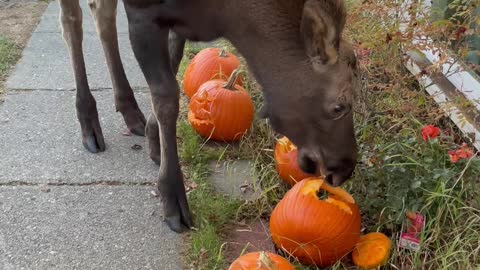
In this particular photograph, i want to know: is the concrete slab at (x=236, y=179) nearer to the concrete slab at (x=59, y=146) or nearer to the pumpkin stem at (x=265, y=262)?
the concrete slab at (x=59, y=146)

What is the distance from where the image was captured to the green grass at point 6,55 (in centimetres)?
591

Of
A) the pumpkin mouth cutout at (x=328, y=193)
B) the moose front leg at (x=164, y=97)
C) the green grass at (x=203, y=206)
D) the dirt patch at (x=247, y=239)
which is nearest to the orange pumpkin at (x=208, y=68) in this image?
the green grass at (x=203, y=206)

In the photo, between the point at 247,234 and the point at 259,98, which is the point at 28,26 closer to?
the point at 259,98

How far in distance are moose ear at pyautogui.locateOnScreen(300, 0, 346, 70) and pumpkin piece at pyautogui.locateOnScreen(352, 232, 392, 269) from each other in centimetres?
97

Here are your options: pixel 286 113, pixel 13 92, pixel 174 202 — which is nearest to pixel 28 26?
pixel 13 92

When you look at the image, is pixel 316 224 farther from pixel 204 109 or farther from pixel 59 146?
pixel 59 146

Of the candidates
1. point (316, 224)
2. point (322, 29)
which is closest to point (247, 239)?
point (316, 224)

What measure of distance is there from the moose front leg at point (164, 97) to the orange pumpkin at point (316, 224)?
0.58 m

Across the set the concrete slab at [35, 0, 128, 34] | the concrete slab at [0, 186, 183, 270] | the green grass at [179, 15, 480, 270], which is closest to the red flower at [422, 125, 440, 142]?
the green grass at [179, 15, 480, 270]

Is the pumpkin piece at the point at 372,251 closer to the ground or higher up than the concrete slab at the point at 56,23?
higher up

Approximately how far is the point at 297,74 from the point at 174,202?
3.57 ft

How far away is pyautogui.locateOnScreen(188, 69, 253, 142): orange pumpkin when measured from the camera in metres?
4.72

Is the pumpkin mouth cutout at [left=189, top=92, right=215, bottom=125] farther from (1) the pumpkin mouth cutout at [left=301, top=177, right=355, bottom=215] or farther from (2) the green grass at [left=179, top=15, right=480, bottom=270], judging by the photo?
(1) the pumpkin mouth cutout at [left=301, top=177, right=355, bottom=215]

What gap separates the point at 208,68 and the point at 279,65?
77.9 inches
